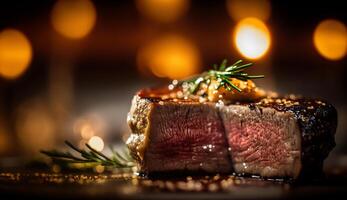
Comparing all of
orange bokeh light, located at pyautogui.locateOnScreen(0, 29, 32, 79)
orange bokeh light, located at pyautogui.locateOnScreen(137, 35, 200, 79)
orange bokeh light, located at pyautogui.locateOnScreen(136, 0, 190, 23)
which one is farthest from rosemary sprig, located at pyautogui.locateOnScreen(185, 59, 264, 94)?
orange bokeh light, located at pyautogui.locateOnScreen(137, 35, 200, 79)

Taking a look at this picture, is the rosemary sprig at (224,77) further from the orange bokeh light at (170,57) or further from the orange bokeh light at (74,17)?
the orange bokeh light at (170,57)

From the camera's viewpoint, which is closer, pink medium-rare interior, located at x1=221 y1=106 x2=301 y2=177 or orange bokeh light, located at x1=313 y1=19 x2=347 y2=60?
pink medium-rare interior, located at x1=221 y1=106 x2=301 y2=177

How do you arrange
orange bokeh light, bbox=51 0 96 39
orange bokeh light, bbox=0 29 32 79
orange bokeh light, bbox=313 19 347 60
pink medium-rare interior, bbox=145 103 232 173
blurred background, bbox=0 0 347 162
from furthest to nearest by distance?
orange bokeh light, bbox=0 29 32 79 < orange bokeh light, bbox=51 0 96 39 < blurred background, bbox=0 0 347 162 < orange bokeh light, bbox=313 19 347 60 < pink medium-rare interior, bbox=145 103 232 173

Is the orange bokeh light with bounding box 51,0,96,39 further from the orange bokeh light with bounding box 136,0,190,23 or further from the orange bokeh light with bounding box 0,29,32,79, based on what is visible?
the orange bokeh light with bounding box 136,0,190,23

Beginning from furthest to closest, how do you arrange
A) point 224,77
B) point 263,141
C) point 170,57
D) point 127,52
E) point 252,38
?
point 170,57 → point 127,52 → point 252,38 → point 224,77 → point 263,141

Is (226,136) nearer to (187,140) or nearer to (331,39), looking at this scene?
(187,140)

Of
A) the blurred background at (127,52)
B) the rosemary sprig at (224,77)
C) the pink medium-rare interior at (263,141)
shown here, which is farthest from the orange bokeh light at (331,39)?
the pink medium-rare interior at (263,141)

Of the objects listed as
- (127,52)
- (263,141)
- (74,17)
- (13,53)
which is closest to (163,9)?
(127,52)
